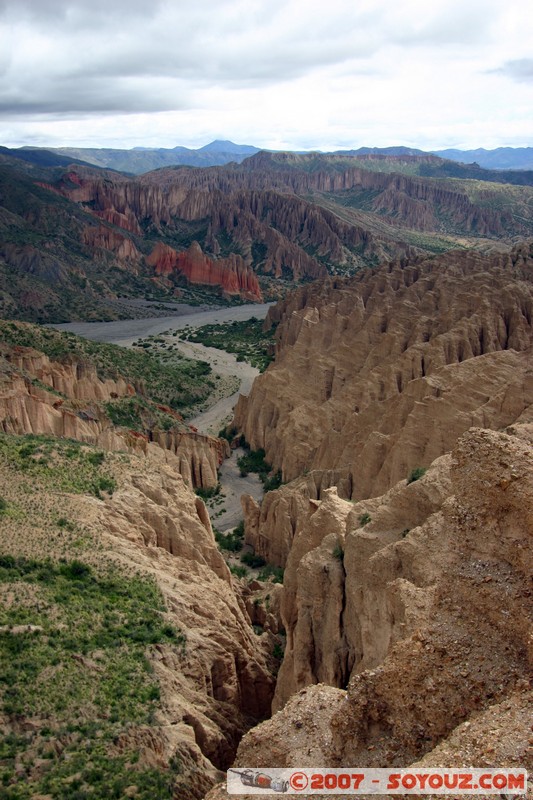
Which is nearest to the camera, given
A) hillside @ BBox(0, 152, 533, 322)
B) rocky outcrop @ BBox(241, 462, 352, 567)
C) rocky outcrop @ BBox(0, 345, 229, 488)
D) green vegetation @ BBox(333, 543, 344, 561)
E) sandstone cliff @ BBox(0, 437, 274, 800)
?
sandstone cliff @ BBox(0, 437, 274, 800)

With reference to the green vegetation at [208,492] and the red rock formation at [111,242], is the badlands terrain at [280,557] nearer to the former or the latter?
the green vegetation at [208,492]

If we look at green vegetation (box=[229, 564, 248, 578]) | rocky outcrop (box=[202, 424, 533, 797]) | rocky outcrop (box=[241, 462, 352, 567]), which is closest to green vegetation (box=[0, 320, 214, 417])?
rocky outcrop (box=[241, 462, 352, 567])

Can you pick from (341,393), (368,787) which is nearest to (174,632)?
(368,787)

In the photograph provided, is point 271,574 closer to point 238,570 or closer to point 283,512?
point 238,570

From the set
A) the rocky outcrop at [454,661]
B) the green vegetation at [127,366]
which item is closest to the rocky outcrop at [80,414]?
the green vegetation at [127,366]

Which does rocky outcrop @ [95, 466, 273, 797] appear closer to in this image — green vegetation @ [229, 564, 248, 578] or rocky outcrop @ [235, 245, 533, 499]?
green vegetation @ [229, 564, 248, 578]

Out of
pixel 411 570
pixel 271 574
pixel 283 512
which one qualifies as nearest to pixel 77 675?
pixel 411 570
